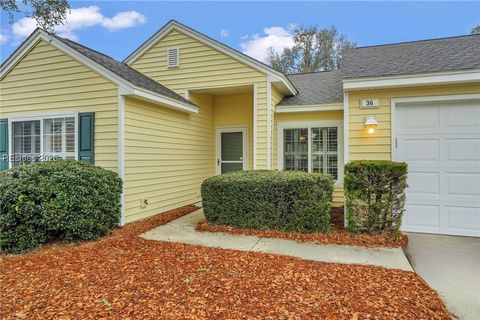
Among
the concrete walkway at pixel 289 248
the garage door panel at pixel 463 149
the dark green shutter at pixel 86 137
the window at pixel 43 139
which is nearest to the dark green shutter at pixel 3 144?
the window at pixel 43 139

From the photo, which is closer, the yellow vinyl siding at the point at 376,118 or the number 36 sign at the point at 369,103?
the yellow vinyl siding at the point at 376,118

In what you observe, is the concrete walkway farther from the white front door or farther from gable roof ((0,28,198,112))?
the white front door

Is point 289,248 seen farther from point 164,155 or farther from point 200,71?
point 200,71

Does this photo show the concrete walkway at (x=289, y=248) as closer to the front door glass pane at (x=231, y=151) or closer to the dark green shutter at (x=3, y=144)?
the front door glass pane at (x=231, y=151)

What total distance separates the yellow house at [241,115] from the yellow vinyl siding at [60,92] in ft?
0.08

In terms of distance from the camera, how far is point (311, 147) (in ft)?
26.6

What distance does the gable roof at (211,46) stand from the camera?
296 inches

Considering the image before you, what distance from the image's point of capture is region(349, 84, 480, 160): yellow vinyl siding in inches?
213

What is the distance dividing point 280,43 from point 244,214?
1866 centimetres

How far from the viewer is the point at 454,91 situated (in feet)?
17.2

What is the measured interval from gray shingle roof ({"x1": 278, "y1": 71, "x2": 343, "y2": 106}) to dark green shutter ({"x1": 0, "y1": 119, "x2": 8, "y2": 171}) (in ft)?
22.8

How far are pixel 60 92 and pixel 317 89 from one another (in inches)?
277

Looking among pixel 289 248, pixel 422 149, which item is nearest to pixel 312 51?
pixel 422 149

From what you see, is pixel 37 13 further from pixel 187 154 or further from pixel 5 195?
pixel 187 154
